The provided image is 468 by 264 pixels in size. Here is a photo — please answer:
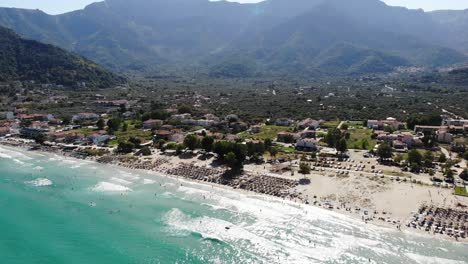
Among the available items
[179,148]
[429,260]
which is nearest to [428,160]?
[429,260]

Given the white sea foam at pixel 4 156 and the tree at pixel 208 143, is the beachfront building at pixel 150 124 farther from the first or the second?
the white sea foam at pixel 4 156

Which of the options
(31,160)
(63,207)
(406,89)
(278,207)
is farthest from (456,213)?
(406,89)

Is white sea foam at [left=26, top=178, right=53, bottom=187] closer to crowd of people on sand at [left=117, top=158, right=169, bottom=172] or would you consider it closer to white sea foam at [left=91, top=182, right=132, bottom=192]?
white sea foam at [left=91, top=182, right=132, bottom=192]

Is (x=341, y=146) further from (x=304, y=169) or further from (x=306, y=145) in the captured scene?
(x=304, y=169)

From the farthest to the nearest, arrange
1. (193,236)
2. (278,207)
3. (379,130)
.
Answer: (379,130), (278,207), (193,236)

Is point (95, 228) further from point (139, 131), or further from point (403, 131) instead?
point (403, 131)

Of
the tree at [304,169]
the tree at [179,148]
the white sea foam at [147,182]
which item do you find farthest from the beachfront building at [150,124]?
the tree at [304,169]
